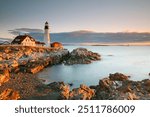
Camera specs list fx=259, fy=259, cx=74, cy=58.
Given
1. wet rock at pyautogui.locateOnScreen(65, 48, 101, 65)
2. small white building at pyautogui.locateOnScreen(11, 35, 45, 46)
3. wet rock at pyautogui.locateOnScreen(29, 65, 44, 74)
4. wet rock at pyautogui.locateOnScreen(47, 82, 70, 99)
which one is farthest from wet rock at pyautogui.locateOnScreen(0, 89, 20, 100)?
small white building at pyautogui.locateOnScreen(11, 35, 45, 46)

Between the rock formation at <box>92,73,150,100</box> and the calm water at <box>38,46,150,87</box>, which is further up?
the rock formation at <box>92,73,150,100</box>

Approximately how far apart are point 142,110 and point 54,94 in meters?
1.88

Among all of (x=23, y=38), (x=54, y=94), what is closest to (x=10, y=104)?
(x=54, y=94)

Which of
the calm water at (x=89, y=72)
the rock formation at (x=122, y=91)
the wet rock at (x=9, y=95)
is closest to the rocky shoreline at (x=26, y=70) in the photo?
the wet rock at (x=9, y=95)

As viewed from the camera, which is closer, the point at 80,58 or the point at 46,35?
the point at 80,58

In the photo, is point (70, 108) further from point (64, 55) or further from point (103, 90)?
point (64, 55)

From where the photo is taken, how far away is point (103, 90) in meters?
5.00

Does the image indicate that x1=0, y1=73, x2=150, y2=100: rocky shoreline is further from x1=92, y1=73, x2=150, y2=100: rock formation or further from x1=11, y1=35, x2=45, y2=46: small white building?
x1=11, y1=35, x2=45, y2=46: small white building

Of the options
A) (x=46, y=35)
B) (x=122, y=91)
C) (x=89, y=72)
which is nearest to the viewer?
(x=122, y=91)

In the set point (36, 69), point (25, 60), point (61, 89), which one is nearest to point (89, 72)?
point (36, 69)

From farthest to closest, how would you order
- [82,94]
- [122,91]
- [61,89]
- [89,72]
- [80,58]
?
[80,58] < [89,72] < [61,89] < [122,91] < [82,94]

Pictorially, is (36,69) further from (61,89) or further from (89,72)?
(61,89)

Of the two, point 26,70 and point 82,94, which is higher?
point 82,94

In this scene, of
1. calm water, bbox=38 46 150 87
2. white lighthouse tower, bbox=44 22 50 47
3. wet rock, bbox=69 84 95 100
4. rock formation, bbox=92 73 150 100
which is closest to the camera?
wet rock, bbox=69 84 95 100
